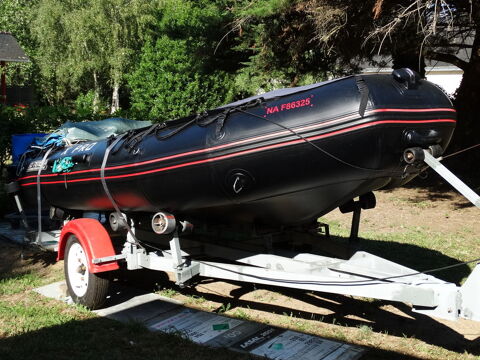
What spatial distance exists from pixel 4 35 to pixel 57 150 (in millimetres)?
25958

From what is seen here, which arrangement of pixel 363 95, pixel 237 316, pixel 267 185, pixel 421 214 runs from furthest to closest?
pixel 421 214, pixel 237 316, pixel 267 185, pixel 363 95

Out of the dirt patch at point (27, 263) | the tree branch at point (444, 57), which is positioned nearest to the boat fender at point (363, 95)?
the dirt patch at point (27, 263)

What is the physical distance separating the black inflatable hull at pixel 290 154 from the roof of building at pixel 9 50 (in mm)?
26520

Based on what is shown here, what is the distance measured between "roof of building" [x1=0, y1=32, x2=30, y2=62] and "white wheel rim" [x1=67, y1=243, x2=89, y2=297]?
85.2 feet

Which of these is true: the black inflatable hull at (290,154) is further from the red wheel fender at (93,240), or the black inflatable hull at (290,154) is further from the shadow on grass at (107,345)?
the shadow on grass at (107,345)

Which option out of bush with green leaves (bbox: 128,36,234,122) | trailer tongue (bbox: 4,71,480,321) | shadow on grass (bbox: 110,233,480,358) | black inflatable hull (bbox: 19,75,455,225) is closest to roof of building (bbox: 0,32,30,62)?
bush with green leaves (bbox: 128,36,234,122)

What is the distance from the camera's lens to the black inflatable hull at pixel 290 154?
3.94 meters

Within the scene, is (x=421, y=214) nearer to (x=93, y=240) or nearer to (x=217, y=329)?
(x=217, y=329)

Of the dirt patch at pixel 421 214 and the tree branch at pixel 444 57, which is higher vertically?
the tree branch at pixel 444 57

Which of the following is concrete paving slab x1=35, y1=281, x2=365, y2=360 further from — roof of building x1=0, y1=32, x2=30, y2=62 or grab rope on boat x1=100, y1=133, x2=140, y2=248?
roof of building x1=0, y1=32, x2=30, y2=62

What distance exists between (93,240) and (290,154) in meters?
2.28

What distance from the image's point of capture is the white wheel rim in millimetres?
5520

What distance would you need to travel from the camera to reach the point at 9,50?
95.7ft

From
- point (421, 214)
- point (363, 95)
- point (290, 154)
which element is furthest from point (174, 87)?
point (363, 95)
